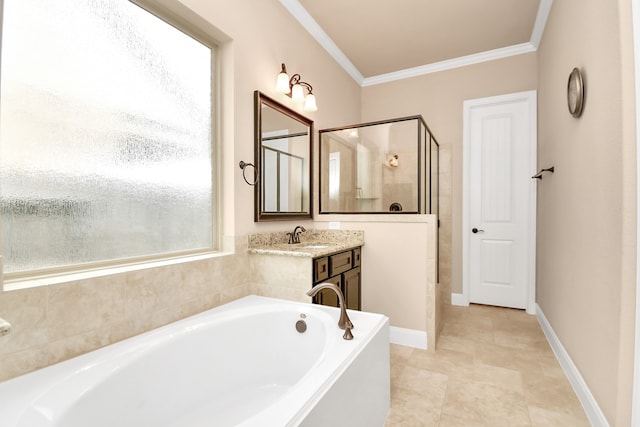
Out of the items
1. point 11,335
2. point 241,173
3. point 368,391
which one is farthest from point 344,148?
point 11,335

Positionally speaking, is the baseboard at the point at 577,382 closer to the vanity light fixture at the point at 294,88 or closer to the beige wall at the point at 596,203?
the beige wall at the point at 596,203

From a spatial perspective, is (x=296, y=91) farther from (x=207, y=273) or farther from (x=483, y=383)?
(x=483, y=383)

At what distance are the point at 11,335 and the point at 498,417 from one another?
2.15 m

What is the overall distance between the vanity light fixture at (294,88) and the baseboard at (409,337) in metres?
2.00

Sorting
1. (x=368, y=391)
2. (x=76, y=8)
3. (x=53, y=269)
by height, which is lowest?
(x=368, y=391)

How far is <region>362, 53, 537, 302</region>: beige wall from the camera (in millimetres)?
3381

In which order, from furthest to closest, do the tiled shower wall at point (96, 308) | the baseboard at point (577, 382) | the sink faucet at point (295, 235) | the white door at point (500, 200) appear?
the white door at point (500, 200), the sink faucet at point (295, 235), the baseboard at point (577, 382), the tiled shower wall at point (96, 308)

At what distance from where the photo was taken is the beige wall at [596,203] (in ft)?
4.00

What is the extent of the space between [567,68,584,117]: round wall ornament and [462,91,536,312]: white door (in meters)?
1.44

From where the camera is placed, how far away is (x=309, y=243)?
2582 millimetres

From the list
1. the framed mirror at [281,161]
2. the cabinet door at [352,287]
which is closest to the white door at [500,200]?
the cabinet door at [352,287]

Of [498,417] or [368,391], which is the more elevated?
[368,391]

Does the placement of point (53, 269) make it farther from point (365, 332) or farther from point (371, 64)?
point (371, 64)

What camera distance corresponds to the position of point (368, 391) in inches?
52.6
